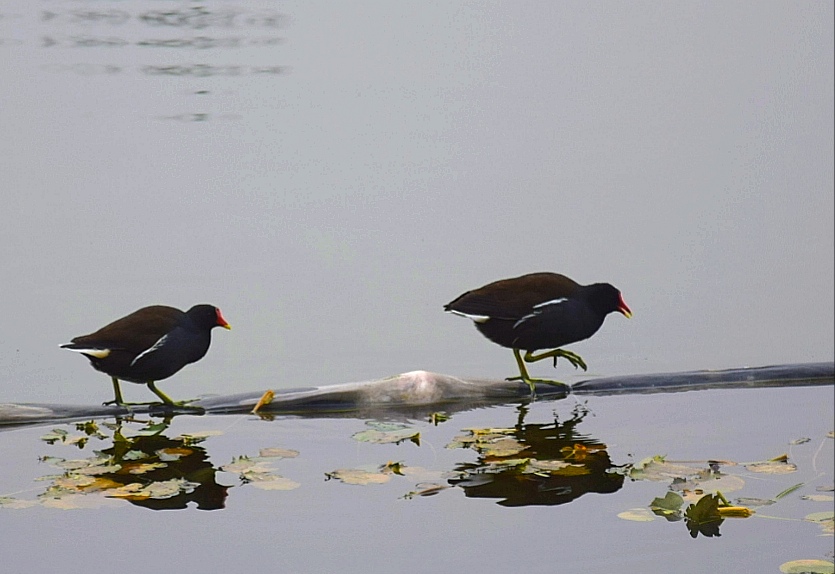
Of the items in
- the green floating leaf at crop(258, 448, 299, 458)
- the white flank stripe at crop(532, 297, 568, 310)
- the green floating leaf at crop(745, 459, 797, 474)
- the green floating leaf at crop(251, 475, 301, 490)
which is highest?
the white flank stripe at crop(532, 297, 568, 310)

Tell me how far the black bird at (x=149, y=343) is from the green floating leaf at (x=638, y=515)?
1561mm

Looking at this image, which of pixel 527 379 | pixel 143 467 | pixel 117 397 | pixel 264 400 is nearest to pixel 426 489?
pixel 143 467

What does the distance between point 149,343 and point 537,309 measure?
1281 millimetres

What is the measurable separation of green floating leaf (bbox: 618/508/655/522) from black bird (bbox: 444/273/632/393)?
1080 millimetres

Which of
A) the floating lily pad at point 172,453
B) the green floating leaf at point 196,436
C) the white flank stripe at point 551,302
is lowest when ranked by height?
the floating lily pad at point 172,453

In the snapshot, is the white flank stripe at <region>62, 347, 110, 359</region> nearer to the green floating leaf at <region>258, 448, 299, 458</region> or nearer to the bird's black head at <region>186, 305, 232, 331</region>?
the bird's black head at <region>186, 305, 232, 331</region>

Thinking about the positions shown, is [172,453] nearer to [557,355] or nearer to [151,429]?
[151,429]

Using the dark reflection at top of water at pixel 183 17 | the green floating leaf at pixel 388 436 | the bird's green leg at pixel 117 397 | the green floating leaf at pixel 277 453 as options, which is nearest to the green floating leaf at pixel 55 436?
the bird's green leg at pixel 117 397

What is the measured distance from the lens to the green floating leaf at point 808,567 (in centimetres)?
262

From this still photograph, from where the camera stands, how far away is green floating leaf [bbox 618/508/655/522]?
293 centimetres

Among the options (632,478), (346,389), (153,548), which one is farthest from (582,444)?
(153,548)

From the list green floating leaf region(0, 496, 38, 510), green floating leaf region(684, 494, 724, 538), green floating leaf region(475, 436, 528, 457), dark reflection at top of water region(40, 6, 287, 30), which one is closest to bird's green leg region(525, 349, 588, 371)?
green floating leaf region(475, 436, 528, 457)

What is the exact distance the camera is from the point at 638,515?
2.95 metres

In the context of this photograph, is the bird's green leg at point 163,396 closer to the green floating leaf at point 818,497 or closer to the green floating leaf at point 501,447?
the green floating leaf at point 501,447
